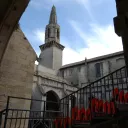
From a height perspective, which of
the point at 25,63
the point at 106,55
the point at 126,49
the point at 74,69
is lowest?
the point at 126,49

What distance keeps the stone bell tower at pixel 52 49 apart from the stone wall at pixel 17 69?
28.4 m

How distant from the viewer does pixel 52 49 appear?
3778 centimetres

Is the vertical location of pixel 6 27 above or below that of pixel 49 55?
below

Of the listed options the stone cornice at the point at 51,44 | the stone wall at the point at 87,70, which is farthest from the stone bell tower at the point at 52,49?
the stone wall at the point at 87,70

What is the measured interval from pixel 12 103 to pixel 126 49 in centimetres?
625

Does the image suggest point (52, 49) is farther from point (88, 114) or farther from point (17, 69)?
point (88, 114)

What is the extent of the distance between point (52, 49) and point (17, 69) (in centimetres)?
3077

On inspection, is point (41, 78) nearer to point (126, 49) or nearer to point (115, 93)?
point (115, 93)

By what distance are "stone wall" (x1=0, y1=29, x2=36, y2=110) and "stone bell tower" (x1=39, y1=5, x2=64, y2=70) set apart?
28.4m

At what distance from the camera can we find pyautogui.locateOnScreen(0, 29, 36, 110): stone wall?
6633 millimetres

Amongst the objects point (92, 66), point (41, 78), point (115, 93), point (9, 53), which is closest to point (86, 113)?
point (115, 93)

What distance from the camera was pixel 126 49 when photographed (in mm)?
1575

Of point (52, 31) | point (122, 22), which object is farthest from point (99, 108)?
point (52, 31)

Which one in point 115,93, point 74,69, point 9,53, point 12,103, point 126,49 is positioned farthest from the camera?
point 74,69
